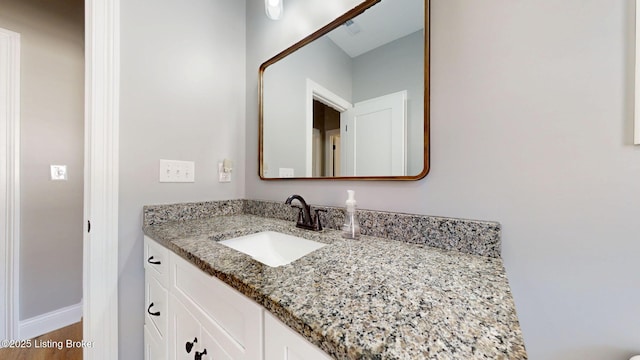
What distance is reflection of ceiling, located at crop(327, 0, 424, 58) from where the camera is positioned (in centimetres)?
80

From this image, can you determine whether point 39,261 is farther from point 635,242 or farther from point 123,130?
point 635,242

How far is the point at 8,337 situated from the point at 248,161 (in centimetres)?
193

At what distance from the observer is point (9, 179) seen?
142cm

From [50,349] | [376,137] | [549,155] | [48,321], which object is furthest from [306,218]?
[48,321]

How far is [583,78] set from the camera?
542 millimetres

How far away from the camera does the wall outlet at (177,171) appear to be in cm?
115

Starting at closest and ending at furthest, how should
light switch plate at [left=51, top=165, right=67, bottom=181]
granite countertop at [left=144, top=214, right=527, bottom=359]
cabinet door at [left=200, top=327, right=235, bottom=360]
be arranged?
granite countertop at [left=144, top=214, right=527, bottom=359] → cabinet door at [left=200, top=327, right=235, bottom=360] → light switch plate at [left=51, top=165, right=67, bottom=181]

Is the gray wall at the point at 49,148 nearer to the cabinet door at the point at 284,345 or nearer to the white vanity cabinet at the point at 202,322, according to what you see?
the white vanity cabinet at the point at 202,322

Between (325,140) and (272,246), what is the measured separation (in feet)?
1.84

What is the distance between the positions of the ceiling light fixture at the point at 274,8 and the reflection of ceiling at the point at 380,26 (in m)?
0.39

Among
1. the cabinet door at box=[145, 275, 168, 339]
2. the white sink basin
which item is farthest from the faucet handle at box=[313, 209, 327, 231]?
the cabinet door at box=[145, 275, 168, 339]

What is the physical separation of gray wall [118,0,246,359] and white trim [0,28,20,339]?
3.76ft

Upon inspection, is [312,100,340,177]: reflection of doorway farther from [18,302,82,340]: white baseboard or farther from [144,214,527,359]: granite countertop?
[18,302,82,340]: white baseboard

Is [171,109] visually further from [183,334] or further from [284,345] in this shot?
[284,345]
